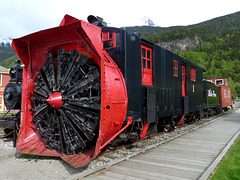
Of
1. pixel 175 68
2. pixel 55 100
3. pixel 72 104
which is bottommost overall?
pixel 72 104

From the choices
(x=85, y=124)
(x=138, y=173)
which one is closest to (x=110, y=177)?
(x=138, y=173)

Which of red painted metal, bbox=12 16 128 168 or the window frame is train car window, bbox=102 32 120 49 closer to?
red painted metal, bbox=12 16 128 168

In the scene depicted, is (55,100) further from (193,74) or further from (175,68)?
(193,74)

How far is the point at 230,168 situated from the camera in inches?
197

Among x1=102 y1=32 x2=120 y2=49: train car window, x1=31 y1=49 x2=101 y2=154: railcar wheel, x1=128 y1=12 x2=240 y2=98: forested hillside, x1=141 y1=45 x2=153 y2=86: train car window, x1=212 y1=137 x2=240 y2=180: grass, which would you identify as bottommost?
x1=212 y1=137 x2=240 y2=180: grass

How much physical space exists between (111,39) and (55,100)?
94.7 inches

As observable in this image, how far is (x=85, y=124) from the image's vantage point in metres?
5.07

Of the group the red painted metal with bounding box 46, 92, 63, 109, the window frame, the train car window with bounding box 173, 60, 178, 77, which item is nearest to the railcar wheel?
the red painted metal with bounding box 46, 92, 63, 109

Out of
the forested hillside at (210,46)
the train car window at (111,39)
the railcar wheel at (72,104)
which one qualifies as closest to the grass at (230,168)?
the railcar wheel at (72,104)

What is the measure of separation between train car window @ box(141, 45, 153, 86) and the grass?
3.38 metres

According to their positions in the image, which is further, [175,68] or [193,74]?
[193,74]

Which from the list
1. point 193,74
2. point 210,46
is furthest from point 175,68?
point 210,46

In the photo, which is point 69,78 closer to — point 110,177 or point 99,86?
point 99,86

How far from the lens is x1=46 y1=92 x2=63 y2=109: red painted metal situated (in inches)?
204
